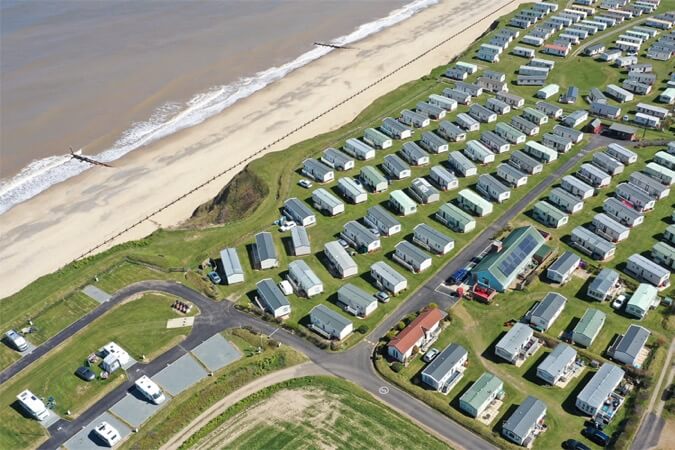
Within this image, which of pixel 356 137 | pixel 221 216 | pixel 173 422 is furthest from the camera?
pixel 356 137

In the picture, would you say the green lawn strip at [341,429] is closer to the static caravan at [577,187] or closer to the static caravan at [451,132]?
the static caravan at [577,187]

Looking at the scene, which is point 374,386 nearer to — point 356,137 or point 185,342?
point 185,342

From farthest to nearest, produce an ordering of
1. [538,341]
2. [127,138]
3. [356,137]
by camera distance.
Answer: [127,138], [356,137], [538,341]

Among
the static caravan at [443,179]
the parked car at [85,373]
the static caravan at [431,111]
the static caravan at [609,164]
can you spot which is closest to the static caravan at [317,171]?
the static caravan at [443,179]

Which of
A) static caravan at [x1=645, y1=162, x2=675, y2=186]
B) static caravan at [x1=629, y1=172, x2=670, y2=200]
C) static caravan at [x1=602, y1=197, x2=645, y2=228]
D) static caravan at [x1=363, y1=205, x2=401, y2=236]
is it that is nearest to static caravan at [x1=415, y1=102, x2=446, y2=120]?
static caravan at [x1=363, y1=205, x2=401, y2=236]

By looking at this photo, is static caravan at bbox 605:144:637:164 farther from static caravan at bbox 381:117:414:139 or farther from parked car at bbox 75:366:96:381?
parked car at bbox 75:366:96:381

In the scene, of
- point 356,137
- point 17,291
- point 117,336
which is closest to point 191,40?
point 356,137
